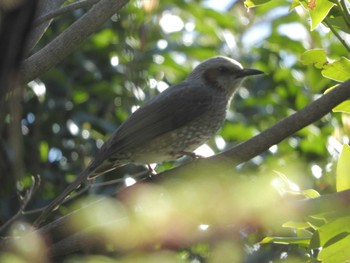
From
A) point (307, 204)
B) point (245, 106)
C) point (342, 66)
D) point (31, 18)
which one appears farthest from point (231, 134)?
point (31, 18)

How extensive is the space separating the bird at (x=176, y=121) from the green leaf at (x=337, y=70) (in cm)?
213

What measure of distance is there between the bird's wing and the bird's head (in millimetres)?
144

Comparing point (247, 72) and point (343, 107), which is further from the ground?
point (343, 107)

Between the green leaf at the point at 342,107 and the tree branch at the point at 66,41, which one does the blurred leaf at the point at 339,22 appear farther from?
the tree branch at the point at 66,41

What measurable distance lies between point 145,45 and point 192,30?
2.81 feet

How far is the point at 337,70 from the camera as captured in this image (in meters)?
2.47

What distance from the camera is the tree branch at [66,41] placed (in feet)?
8.23

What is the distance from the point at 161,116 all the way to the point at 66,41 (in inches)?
97.8

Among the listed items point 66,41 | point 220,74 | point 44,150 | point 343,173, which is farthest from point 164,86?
point 343,173

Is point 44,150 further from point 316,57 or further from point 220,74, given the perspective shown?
point 316,57

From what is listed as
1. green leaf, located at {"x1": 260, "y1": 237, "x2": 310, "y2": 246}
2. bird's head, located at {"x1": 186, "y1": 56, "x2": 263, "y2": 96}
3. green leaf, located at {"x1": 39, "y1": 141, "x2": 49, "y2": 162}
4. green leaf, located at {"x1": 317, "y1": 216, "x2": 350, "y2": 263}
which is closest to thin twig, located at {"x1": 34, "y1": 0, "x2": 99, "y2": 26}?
green leaf, located at {"x1": 260, "y1": 237, "x2": 310, "y2": 246}

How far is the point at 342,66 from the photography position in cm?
245

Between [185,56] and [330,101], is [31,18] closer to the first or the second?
[330,101]

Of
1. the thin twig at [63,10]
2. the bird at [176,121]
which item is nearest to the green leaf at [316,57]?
the thin twig at [63,10]
